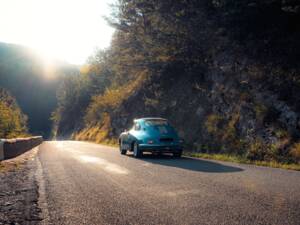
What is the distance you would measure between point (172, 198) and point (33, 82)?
165464mm

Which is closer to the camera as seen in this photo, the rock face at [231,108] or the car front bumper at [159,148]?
the rock face at [231,108]

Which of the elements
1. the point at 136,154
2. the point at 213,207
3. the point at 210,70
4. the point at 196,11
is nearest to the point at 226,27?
the point at 196,11

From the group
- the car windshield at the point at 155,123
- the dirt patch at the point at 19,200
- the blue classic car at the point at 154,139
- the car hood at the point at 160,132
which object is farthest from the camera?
the car windshield at the point at 155,123

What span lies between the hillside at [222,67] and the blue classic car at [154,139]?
2.75m

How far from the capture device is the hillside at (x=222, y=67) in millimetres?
14664

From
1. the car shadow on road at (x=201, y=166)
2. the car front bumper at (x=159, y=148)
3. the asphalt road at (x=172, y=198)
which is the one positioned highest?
the car front bumper at (x=159, y=148)

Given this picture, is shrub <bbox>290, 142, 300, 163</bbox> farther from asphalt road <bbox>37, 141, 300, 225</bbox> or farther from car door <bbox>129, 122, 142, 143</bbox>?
car door <bbox>129, 122, 142, 143</bbox>

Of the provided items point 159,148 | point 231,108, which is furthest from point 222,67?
point 159,148

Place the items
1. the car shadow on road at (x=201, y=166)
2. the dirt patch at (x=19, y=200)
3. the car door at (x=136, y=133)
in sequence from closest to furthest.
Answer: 1. the dirt patch at (x=19, y=200)
2. the car shadow on road at (x=201, y=166)
3. the car door at (x=136, y=133)

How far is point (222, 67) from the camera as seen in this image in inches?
801

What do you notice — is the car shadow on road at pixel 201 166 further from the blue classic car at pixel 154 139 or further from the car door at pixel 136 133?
the car door at pixel 136 133

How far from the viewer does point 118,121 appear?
3612 centimetres

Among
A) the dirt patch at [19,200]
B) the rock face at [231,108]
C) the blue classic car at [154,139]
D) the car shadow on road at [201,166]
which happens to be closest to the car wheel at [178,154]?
the blue classic car at [154,139]

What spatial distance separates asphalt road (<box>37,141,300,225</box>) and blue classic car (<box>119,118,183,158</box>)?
5198 millimetres
